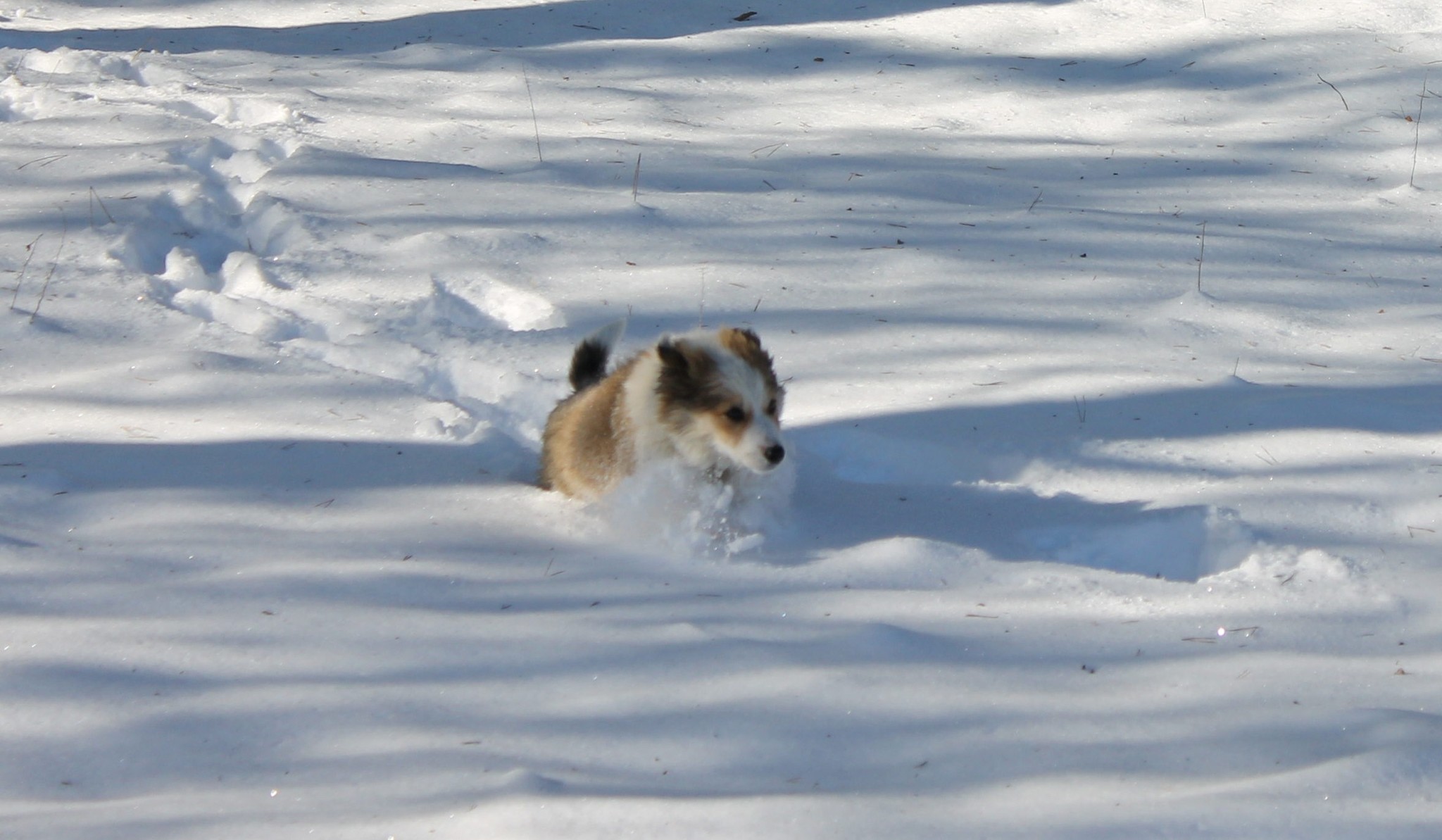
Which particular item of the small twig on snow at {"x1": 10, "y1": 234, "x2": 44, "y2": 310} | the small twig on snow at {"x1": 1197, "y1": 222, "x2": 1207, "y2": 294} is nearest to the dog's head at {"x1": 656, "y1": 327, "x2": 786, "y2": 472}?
the small twig on snow at {"x1": 1197, "y1": 222, "x2": 1207, "y2": 294}

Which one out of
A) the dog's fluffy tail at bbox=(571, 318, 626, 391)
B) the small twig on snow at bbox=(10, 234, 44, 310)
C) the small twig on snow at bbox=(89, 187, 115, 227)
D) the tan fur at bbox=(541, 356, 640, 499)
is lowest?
the tan fur at bbox=(541, 356, 640, 499)

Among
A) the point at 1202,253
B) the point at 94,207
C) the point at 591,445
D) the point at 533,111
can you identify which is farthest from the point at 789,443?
the point at 533,111

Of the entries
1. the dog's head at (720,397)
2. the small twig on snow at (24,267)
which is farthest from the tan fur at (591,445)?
the small twig on snow at (24,267)

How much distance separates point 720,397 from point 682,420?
0.18 metres

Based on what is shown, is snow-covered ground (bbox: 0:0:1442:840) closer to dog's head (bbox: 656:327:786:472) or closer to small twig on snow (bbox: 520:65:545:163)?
small twig on snow (bbox: 520:65:545:163)

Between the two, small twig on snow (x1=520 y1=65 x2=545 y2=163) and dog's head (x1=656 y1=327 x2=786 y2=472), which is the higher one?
small twig on snow (x1=520 y1=65 x2=545 y2=163)

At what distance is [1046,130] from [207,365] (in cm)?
569

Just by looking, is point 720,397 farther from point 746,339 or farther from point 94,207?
point 94,207

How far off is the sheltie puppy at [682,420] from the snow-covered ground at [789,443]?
0.15 metres

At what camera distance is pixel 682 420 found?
4188mm

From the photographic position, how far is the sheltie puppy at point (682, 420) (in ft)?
13.4

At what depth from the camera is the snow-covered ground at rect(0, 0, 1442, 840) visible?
2688mm

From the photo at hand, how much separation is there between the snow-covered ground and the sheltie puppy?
15 centimetres

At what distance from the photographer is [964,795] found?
2.53m
